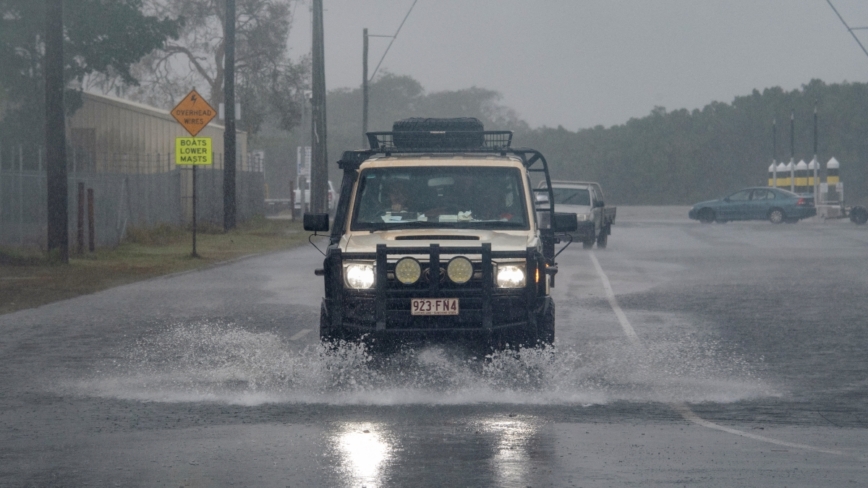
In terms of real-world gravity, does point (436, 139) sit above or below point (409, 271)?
above

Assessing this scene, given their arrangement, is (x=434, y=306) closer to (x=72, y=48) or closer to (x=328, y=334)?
(x=328, y=334)

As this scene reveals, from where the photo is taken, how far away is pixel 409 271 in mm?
10742

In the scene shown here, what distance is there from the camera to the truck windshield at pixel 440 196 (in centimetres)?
1195

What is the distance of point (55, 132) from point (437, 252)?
16.1m

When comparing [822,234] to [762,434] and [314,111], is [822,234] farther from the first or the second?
[762,434]

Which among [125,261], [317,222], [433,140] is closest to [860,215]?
[125,261]

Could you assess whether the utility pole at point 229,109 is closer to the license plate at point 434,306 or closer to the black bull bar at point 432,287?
the black bull bar at point 432,287

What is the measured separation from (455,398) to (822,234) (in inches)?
1333

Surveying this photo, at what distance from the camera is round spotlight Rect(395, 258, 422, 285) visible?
1073 centimetres

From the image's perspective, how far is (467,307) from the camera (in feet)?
35.3

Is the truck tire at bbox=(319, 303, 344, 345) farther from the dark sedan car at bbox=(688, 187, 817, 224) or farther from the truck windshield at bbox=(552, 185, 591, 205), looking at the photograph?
the dark sedan car at bbox=(688, 187, 817, 224)

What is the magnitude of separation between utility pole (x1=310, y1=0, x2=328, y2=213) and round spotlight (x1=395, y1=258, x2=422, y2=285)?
3049 centimetres

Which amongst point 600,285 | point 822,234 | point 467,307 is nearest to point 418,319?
point 467,307

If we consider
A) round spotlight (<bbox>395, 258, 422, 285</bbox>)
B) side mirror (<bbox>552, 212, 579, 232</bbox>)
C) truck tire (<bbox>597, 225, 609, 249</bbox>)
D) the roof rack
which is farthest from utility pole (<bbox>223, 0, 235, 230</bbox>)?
round spotlight (<bbox>395, 258, 422, 285</bbox>)
